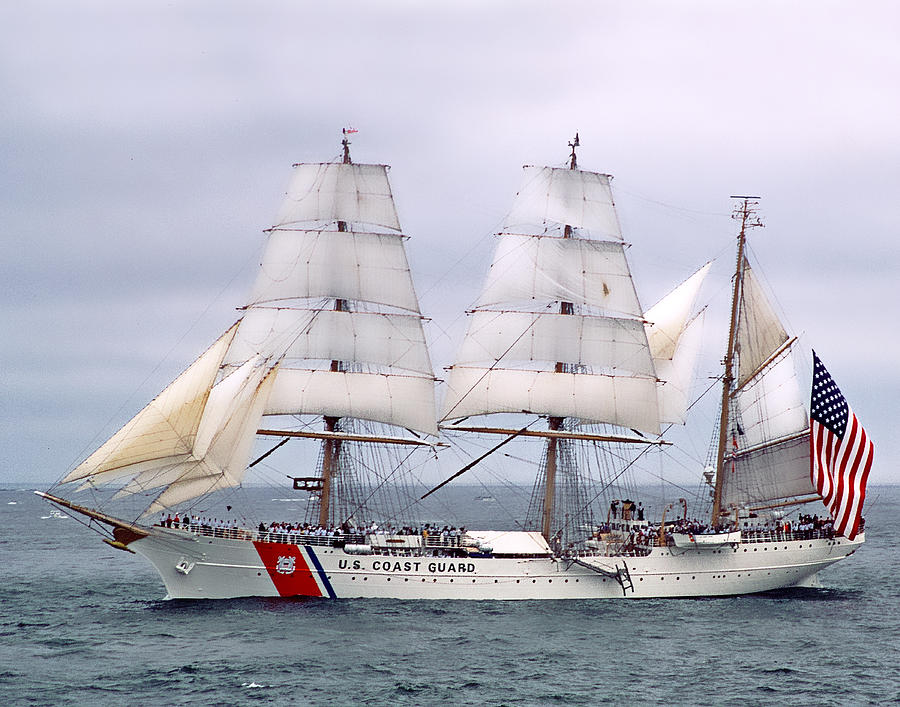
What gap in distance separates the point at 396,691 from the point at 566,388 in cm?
2546

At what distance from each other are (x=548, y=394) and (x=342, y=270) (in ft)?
40.2

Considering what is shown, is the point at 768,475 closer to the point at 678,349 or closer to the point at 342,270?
the point at 678,349

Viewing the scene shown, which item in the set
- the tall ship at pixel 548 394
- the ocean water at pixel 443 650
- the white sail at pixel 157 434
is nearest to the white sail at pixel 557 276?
the tall ship at pixel 548 394

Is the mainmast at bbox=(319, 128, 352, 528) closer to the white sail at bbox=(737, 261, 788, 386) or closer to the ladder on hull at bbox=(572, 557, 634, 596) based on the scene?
the ladder on hull at bbox=(572, 557, 634, 596)

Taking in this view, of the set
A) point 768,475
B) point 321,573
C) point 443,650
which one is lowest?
point 443,650

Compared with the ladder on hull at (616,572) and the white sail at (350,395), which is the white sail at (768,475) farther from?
the white sail at (350,395)

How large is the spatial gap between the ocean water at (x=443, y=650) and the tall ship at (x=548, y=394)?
1933mm

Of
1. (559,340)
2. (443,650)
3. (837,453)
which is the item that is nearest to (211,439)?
(443,650)

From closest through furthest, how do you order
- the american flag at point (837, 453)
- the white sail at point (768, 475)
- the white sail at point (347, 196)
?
the american flag at point (837, 453), the white sail at point (347, 196), the white sail at point (768, 475)

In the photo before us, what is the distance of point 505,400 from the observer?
59.3m

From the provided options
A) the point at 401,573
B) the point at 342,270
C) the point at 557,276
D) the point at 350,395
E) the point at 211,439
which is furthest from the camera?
the point at 557,276

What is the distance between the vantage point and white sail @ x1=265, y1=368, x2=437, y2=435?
57.7 meters

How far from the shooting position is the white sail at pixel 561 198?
194 ft

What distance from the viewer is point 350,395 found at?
5781cm
